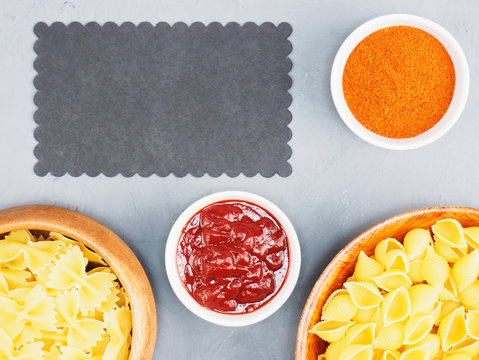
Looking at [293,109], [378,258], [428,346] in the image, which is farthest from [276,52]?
[428,346]

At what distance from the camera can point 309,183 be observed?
38.3 inches

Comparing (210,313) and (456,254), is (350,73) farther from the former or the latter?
(210,313)

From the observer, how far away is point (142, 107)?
980mm

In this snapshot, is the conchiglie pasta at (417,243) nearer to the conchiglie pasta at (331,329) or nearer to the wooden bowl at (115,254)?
the conchiglie pasta at (331,329)

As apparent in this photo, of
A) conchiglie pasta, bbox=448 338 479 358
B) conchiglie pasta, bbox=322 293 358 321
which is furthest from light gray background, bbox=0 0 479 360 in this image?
conchiglie pasta, bbox=448 338 479 358

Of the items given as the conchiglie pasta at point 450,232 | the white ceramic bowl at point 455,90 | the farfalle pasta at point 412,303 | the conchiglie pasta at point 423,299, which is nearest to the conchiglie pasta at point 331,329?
the farfalle pasta at point 412,303

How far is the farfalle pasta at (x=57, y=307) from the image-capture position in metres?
0.84

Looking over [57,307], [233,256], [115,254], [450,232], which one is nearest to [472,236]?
[450,232]

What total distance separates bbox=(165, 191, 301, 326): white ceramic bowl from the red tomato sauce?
1 centimetres

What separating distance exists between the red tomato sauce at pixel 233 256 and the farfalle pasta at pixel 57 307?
0.15 metres

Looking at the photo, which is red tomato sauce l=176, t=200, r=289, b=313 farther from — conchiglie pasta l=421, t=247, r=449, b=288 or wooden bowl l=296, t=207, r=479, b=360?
conchiglie pasta l=421, t=247, r=449, b=288

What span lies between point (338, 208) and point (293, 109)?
0.71ft

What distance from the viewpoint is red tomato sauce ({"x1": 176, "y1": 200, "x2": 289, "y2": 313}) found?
85 cm

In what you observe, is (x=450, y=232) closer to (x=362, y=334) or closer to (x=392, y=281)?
(x=392, y=281)
